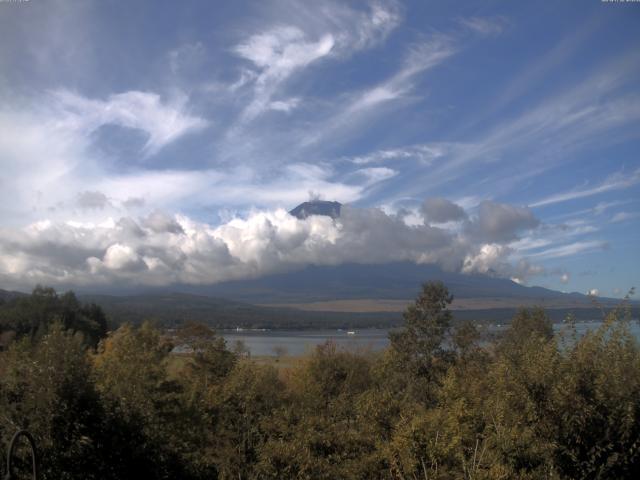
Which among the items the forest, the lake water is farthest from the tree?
the forest

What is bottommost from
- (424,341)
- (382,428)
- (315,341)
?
(315,341)

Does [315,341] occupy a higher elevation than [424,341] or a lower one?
lower

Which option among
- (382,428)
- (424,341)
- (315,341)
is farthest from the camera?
(315,341)

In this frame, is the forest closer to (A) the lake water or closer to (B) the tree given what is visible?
(A) the lake water

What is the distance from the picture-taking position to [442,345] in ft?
125

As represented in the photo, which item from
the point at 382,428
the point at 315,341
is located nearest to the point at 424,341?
the point at 382,428

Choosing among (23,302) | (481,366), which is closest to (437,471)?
(481,366)

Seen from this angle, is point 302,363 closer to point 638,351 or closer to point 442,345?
point 442,345

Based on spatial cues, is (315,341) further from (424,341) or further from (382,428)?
(382,428)

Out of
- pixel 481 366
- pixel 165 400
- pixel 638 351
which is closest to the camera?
pixel 638 351

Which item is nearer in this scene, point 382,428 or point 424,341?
point 382,428

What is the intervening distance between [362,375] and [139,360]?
20.0 meters

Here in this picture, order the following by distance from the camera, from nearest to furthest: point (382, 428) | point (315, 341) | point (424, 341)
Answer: point (382, 428)
point (424, 341)
point (315, 341)

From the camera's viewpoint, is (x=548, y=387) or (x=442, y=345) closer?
(x=548, y=387)
